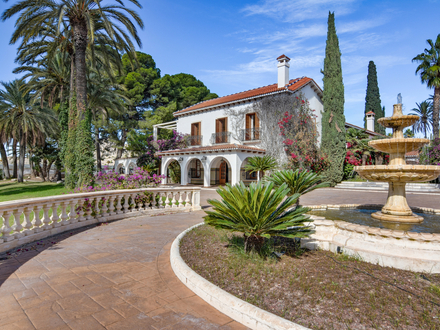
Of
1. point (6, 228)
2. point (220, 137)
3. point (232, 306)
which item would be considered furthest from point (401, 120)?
point (220, 137)

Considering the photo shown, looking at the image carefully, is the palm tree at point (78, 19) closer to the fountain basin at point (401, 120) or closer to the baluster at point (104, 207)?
the baluster at point (104, 207)

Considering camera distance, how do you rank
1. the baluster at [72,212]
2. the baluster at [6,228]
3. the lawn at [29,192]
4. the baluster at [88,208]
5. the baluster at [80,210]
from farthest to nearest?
the lawn at [29,192], the baluster at [88,208], the baluster at [80,210], the baluster at [72,212], the baluster at [6,228]

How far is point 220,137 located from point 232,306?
70.4ft

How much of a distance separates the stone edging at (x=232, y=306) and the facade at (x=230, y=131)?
16039mm

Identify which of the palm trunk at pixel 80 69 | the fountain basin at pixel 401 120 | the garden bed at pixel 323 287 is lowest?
the garden bed at pixel 323 287

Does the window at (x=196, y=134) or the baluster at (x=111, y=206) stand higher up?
the window at (x=196, y=134)

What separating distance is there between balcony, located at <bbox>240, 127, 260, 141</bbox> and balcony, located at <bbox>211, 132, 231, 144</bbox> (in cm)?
133

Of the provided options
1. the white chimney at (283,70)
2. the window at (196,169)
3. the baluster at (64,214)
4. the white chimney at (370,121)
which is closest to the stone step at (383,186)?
the white chimney at (283,70)

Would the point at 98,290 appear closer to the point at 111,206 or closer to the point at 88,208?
the point at 88,208

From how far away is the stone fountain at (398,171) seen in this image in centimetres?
535

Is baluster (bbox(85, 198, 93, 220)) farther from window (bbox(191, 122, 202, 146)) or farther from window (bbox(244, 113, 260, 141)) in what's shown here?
window (bbox(191, 122, 202, 146))

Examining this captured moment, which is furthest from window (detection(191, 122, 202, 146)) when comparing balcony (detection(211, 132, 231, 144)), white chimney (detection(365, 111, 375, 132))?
white chimney (detection(365, 111, 375, 132))

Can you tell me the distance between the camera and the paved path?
2730 mm

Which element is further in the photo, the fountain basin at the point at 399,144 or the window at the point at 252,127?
the window at the point at 252,127
